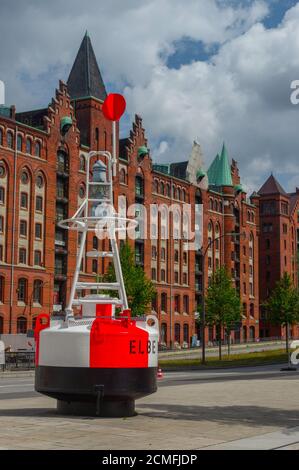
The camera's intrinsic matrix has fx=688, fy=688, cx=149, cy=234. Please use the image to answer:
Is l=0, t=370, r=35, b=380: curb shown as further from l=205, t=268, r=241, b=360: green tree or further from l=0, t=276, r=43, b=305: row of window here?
l=205, t=268, r=241, b=360: green tree

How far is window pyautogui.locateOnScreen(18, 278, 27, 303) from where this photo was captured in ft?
209

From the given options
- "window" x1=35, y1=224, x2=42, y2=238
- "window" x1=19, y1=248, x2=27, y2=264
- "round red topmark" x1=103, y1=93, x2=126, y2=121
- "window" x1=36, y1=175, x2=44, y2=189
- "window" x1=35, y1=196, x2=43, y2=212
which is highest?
"window" x1=36, y1=175, x2=44, y2=189

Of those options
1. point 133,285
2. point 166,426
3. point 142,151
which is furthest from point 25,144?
point 166,426

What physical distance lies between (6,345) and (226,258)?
45504mm

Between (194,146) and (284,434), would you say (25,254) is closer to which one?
(194,146)

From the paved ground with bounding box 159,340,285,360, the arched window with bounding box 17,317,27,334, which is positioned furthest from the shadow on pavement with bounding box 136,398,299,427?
the arched window with bounding box 17,317,27,334

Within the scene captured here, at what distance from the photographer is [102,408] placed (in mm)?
13953

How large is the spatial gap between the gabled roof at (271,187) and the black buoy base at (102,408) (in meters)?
105

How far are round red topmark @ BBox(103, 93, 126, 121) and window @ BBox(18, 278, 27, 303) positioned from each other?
5115cm

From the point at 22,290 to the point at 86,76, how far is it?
25.5m

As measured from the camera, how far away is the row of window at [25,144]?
63.1 m

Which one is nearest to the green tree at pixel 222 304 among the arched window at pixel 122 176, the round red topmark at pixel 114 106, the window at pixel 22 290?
the arched window at pixel 122 176

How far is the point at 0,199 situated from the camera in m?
62.0

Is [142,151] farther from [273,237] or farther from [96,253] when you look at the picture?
[96,253]
